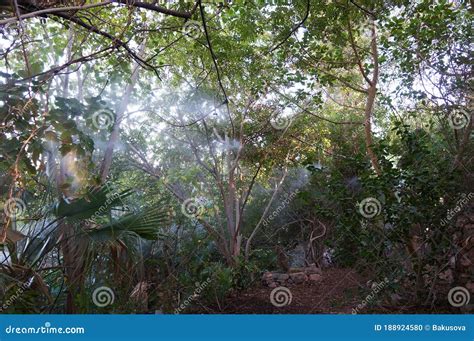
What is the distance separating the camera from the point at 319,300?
12.3 ft

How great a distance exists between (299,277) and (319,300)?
3.14 feet

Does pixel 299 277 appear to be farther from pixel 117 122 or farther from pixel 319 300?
pixel 117 122

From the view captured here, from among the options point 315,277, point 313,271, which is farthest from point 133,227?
point 313,271

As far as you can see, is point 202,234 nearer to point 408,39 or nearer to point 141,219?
point 141,219

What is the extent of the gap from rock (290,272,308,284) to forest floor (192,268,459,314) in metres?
0.09

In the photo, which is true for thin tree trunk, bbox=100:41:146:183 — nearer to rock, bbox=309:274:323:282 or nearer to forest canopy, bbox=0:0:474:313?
forest canopy, bbox=0:0:474:313

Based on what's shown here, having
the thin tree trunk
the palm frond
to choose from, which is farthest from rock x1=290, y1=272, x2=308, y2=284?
the palm frond

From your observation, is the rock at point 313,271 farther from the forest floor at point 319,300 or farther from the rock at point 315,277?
the forest floor at point 319,300

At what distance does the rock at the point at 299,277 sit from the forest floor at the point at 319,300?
0.28 ft

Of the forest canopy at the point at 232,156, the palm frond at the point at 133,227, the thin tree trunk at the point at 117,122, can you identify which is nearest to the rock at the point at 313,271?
the forest canopy at the point at 232,156

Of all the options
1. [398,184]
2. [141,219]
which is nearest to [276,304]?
[398,184]

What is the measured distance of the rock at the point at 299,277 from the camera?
15.2 ft

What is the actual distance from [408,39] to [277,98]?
1.57 metres

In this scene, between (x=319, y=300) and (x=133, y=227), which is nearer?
(x=133, y=227)
